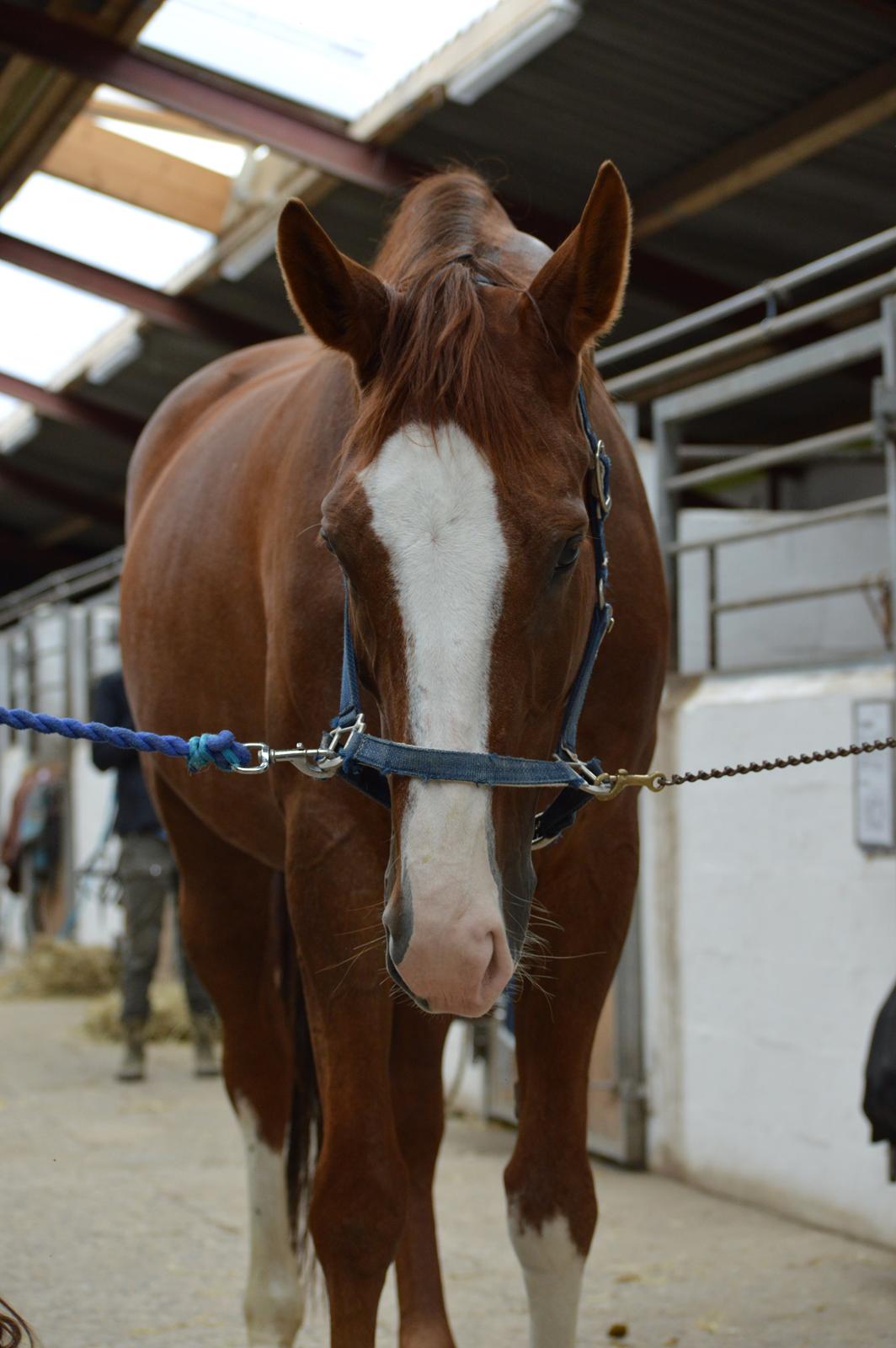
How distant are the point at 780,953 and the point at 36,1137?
293cm

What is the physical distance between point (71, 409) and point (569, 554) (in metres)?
13.9

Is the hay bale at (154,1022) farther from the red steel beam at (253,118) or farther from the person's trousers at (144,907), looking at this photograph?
the red steel beam at (253,118)

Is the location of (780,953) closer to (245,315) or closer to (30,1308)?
(30,1308)

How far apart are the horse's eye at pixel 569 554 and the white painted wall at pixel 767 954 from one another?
2.24m

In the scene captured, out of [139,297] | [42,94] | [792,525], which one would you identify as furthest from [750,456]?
[139,297]

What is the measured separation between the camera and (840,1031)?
3.98m

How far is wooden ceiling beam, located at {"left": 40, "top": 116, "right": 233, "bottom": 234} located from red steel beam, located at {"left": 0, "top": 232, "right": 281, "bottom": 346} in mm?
1510

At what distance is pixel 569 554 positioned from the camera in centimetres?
187

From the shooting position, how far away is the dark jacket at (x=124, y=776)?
6711 millimetres

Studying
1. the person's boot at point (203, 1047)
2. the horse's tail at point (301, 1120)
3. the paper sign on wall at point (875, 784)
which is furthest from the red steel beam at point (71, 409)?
the horse's tail at point (301, 1120)

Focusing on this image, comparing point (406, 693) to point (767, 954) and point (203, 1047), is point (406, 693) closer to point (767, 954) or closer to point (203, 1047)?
point (767, 954)

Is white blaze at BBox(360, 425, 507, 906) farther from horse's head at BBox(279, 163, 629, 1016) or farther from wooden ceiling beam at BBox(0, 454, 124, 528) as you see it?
wooden ceiling beam at BBox(0, 454, 124, 528)

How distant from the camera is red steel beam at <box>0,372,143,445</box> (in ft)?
48.9

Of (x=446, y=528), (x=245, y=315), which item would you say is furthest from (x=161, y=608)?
(x=245, y=315)
